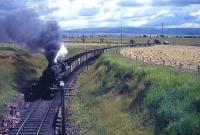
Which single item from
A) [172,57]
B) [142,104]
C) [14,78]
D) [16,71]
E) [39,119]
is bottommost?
[39,119]

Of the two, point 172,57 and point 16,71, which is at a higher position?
point 172,57

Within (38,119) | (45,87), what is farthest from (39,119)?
(45,87)

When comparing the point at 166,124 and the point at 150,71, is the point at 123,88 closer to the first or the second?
the point at 150,71

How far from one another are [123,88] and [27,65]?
31.8m

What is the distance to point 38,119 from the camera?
115 ft

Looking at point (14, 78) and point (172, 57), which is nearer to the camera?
point (14, 78)

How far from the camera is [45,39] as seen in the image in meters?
54.0

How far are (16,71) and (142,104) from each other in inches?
1304

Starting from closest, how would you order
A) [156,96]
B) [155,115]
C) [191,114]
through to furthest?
[191,114] < [155,115] < [156,96]

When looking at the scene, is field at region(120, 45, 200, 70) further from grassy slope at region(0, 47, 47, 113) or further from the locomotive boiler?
grassy slope at region(0, 47, 47, 113)

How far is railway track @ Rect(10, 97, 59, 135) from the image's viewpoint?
3081 centimetres

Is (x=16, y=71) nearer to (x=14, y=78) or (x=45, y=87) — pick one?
(x=14, y=78)

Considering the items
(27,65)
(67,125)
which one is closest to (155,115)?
(67,125)

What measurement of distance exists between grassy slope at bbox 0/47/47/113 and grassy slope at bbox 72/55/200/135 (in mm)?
7497
